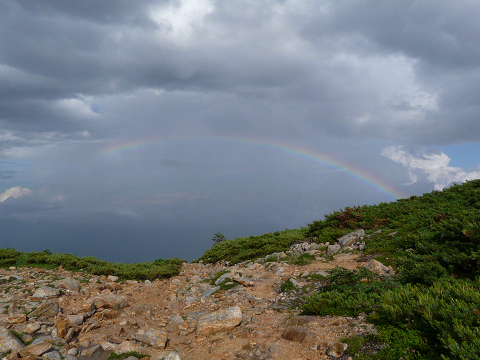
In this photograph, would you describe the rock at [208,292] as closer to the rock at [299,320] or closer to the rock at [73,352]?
the rock at [299,320]

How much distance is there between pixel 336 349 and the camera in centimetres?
654

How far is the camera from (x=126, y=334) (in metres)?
9.22

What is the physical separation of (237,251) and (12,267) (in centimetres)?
1521

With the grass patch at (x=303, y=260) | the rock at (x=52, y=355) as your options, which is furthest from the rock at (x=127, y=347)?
the grass patch at (x=303, y=260)

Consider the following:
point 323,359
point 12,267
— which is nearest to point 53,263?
point 12,267

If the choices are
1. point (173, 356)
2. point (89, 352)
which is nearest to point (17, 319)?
point (89, 352)

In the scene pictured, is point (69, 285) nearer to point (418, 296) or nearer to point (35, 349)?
point (35, 349)

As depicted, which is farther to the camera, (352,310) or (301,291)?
(301,291)

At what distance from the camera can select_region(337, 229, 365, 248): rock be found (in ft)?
57.7

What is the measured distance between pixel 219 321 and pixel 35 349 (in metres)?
5.19

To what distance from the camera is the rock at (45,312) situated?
9590 mm

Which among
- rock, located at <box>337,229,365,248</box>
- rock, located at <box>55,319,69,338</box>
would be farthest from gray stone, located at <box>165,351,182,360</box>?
Answer: rock, located at <box>337,229,365,248</box>

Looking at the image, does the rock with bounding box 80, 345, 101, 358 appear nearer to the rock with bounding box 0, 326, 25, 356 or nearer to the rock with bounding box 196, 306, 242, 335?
the rock with bounding box 0, 326, 25, 356

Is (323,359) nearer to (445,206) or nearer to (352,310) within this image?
(352,310)
